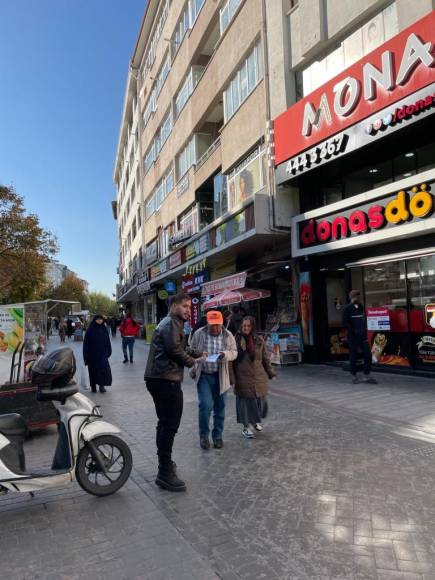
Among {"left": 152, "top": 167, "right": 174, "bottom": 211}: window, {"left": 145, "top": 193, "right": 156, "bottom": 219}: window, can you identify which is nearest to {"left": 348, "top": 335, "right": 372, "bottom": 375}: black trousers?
{"left": 152, "top": 167, "right": 174, "bottom": 211}: window

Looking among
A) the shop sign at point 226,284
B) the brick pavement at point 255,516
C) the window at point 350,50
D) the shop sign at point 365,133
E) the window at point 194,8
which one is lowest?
the brick pavement at point 255,516

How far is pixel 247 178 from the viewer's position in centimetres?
1545

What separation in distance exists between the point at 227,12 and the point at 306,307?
12.2 metres

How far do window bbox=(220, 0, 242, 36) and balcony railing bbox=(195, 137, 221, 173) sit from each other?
407cm

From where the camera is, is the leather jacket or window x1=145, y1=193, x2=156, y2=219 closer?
the leather jacket

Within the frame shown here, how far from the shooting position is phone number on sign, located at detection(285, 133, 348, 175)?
34.6ft

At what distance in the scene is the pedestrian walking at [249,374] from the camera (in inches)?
228

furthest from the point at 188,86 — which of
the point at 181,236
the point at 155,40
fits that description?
the point at 155,40

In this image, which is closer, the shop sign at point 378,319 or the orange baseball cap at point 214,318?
the orange baseball cap at point 214,318

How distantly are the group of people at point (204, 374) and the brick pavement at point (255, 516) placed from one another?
27 cm

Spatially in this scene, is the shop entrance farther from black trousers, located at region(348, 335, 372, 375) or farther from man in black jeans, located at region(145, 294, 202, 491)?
man in black jeans, located at region(145, 294, 202, 491)

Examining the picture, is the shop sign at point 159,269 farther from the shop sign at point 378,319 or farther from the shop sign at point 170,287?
the shop sign at point 378,319

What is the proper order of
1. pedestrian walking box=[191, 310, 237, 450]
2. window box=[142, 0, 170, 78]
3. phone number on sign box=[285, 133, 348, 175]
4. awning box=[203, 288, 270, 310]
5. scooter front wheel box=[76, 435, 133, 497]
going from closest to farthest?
scooter front wheel box=[76, 435, 133, 497] → pedestrian walking box=[191, 310, 237, 450] → phone number on sign box=[285, 133, 348, 175] → awning box=[203, 288, 270, 310] → window box=[142, 0, 170, 78]

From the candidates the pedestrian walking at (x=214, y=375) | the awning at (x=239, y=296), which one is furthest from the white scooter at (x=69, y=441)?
the awning at (x=239, y=296)
